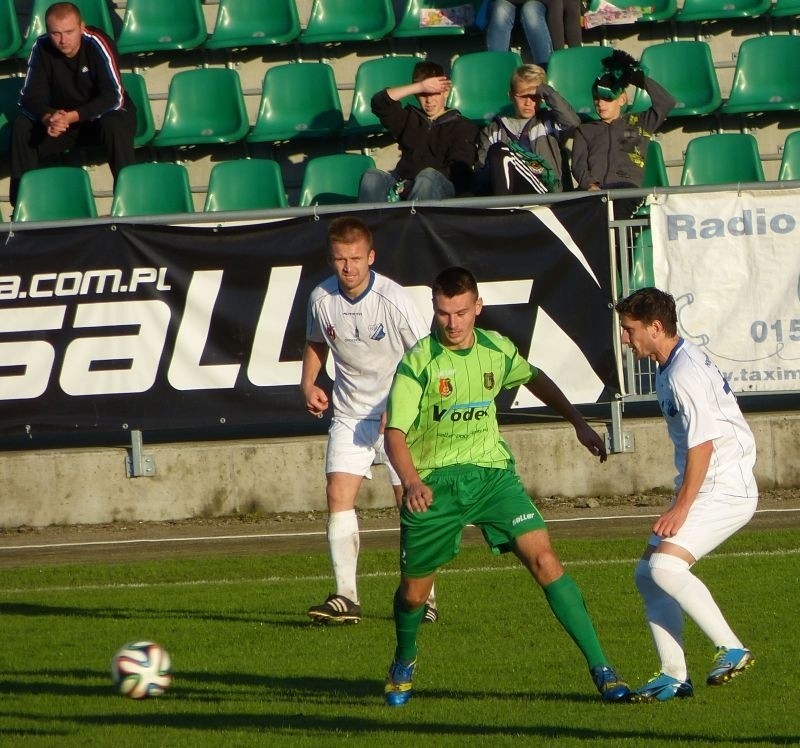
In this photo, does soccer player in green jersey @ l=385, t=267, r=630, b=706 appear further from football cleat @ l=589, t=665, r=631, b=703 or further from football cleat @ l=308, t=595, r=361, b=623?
football cleat @ l=308, t=595, r=361, b=623

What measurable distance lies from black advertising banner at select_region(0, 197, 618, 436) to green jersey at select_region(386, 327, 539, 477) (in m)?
4.59

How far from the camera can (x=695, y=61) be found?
14.5 meters

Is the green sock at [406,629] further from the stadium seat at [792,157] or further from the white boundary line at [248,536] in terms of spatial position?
the stadium seat at [792,157]

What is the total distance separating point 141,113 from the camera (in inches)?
572

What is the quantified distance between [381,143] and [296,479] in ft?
15.7

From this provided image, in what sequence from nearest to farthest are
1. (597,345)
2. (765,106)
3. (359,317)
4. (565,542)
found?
(359,317) < (565,542) < (597,345) < (765,106)

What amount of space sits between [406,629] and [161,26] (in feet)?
34.2

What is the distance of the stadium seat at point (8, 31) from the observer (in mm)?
15086

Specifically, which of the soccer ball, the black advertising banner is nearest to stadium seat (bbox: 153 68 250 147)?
the black advertising banner

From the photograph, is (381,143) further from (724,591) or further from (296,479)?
(724,591)

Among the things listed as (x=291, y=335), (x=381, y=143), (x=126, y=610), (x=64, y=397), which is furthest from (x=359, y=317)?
(x=381, y=143)

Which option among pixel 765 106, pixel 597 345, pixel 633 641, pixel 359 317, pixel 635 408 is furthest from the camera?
pixel 765 106

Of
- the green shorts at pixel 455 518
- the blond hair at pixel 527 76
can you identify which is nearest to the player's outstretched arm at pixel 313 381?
the green shorts at pixel 455 518

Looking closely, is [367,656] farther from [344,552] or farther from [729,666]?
[729,666]
